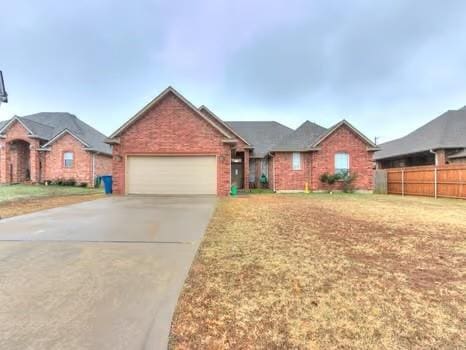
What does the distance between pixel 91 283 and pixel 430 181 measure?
19.3m

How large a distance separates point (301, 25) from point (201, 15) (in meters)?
6.48

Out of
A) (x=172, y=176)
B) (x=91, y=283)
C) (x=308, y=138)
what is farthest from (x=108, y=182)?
(x=308, y=138)

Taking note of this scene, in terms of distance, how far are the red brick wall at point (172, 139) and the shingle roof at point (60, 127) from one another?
399 inches

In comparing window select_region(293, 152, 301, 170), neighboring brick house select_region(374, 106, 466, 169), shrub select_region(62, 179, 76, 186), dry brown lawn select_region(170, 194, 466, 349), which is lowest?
dry brown lawn select_region(170, 194, 466, 349)

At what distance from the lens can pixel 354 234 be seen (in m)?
6.04

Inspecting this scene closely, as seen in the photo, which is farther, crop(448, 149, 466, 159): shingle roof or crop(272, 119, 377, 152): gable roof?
crop(448, 149, 466, 159): shingle roof

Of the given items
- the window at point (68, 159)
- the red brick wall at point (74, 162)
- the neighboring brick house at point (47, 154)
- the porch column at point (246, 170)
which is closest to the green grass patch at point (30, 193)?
the red brick wall at point (74, 162)

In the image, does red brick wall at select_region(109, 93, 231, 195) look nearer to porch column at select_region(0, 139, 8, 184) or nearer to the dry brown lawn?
the dry brown lawn

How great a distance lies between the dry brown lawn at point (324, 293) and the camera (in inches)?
88.9

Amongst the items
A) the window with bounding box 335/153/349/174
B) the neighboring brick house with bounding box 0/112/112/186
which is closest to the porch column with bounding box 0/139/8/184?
the neighboring brick house with bounding box 0/112/112/186

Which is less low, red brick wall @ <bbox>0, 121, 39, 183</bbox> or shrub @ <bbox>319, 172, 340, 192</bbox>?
red brick wall @ <bbox>0, 121, 39, 183</bbox>

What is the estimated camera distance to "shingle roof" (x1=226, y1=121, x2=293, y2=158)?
2420cm

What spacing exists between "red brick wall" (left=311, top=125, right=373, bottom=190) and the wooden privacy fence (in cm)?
200

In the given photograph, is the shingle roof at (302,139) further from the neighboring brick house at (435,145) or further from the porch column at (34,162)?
the porch column at (34,162)
